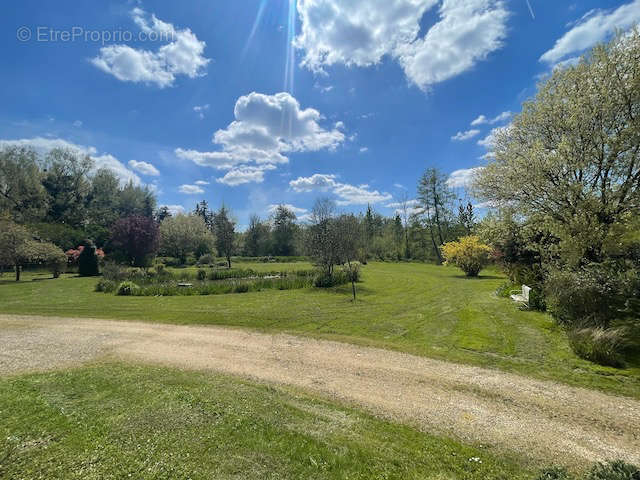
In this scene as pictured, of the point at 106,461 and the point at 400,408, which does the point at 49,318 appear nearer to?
the point at 106,461

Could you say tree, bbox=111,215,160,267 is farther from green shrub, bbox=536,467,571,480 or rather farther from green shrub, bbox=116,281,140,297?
green shrub, bbox=536,467,571,480

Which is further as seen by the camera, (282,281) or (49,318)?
(282,281)

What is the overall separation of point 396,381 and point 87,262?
32341mm

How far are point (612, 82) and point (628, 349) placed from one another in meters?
8.17

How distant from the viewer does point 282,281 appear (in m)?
20.2

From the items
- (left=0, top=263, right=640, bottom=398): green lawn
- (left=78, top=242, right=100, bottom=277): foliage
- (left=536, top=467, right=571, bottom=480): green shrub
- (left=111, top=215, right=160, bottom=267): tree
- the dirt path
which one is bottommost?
the dirt path

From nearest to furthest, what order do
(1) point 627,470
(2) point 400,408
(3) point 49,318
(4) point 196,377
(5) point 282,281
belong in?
1. (1) point 627,470
2. (2) point 400,408
3. (4) point 196,377
4. (3) point 49,318
5. (5) point 282,281

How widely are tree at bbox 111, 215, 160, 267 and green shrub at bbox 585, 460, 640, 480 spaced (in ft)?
129

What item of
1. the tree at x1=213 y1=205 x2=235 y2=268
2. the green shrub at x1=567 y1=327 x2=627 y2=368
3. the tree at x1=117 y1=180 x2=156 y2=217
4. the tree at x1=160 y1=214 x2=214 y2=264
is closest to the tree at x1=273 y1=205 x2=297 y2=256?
the tree at x1=160 y1=214 x2=214 y2=264

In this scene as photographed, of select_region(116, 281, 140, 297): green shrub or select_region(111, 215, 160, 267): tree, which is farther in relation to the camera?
select_region(111, 215, 160, 267): tree

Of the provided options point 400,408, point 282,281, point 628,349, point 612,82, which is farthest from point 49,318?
point 612,82

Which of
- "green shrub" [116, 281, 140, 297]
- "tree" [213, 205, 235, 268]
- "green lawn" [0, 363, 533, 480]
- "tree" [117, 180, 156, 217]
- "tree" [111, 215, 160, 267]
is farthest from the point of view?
"tree" [117, 180, 156, 217]

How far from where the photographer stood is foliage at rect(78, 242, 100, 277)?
27.8 meters

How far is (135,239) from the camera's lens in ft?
111
